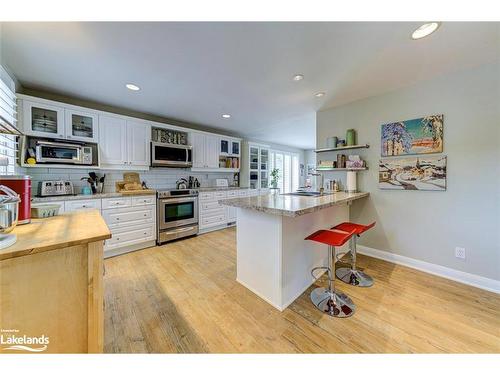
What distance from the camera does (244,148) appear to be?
5.30 m

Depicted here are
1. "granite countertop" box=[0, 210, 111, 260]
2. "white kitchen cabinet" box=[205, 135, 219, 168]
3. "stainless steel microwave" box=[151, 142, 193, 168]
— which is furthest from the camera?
"white kitchen cabinet" box=[205, 135, 219, 168]

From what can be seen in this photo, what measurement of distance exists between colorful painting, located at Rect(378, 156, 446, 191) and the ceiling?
3.26ft

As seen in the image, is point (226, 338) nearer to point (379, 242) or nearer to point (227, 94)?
point (379, 242)

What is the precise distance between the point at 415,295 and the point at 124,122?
449 cm

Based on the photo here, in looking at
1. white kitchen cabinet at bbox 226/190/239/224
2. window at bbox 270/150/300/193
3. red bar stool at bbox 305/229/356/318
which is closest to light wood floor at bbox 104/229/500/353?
red bar stool at bbox 305/229/356/318

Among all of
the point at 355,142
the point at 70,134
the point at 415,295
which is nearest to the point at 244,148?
the point at 355,142

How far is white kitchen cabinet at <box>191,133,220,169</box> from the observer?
13.5ft

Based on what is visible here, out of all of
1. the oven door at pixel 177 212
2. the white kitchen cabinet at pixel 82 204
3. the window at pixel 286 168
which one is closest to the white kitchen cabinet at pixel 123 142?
the white kitchen cabinet at pixel 82 204

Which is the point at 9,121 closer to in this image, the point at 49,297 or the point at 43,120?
the point at 43,120

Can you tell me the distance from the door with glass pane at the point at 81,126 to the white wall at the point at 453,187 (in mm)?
4115

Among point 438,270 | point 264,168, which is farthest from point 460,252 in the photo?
point 264,168

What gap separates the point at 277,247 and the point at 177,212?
7.90 feet

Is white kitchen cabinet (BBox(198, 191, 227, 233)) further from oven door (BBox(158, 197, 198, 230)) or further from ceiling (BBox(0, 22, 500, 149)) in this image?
ceiling (BBox(0, 22, 500, 149))

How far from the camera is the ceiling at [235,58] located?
4.94 feet
